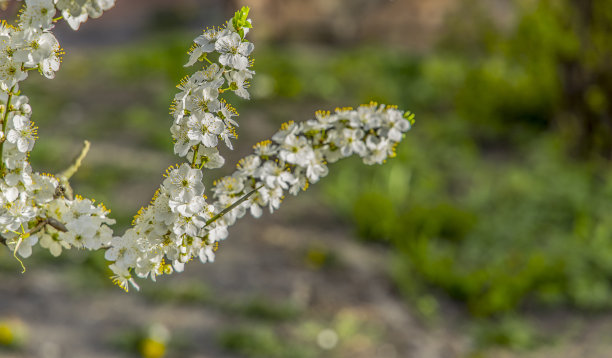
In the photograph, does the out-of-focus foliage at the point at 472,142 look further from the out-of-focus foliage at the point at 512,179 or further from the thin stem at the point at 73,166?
the thin stem at the point at 73,166

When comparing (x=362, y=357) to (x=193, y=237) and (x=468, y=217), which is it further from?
(x=193, y=237)

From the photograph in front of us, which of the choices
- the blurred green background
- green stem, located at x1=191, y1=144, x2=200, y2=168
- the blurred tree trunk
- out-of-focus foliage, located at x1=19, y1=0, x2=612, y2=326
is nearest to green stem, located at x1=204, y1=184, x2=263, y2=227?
green stem, located at x1=191, y1=144, x2=200, y2=168

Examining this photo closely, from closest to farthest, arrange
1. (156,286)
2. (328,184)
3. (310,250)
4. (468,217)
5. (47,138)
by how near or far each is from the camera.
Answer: (156,286), (310,250), (468,217), (328,184), (47,138)

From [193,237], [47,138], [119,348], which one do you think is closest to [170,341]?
[119,348]

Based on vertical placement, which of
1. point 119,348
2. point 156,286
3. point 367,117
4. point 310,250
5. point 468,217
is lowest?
point 367,117

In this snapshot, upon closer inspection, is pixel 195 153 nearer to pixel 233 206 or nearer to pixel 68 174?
pixel 233 206

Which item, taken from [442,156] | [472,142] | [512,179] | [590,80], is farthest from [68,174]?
[472,142]

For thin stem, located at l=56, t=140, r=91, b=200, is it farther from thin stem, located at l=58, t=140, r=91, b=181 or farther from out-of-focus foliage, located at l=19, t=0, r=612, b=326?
out-of-focus foliage, located at l=19, t=0, r=612, b=326
